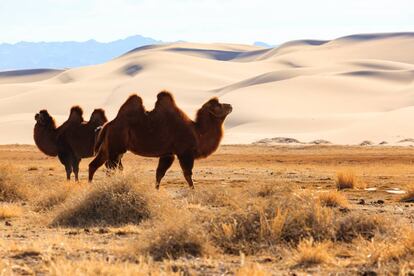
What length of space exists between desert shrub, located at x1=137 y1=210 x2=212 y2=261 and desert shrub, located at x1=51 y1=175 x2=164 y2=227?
284cm

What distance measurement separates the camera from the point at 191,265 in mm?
8234

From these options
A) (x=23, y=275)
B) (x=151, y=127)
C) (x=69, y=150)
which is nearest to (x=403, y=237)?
(x=23, y=275)

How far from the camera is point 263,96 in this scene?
301ft

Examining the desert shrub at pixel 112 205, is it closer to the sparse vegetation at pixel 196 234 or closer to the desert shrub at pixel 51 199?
the sparse vegetation at pixel 196 234

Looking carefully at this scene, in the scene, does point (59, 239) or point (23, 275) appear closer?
point (23, 275)

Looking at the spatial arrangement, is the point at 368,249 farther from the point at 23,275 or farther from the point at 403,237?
the point at 23,275

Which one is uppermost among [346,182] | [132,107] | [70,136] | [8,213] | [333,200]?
[132,107]

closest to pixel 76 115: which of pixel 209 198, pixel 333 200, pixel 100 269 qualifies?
pixel 209 198

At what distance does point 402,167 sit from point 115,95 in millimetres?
79911

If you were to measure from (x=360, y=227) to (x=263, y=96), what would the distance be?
270 ft

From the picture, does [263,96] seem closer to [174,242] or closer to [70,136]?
[70,136]

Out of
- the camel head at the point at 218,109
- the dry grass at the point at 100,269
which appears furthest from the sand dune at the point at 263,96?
the dry grass at the point at 100,269

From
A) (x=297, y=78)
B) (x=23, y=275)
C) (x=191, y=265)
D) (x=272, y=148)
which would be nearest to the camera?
(x=23, y=275)

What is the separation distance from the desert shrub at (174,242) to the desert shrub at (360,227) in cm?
183
